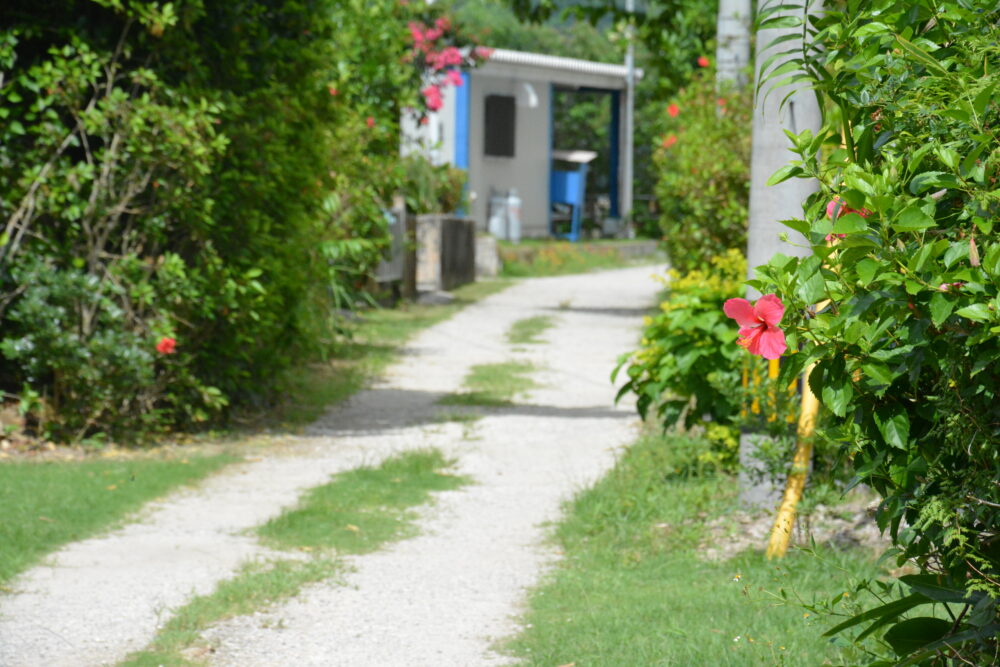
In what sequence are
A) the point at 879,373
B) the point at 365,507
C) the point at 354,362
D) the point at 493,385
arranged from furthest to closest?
the point at 354,362 → the point at 493,385 → the point at 365,507 → the point at 879,373

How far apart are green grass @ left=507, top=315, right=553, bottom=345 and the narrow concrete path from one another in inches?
138

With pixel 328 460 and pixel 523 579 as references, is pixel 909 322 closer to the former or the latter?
pixel 523 579

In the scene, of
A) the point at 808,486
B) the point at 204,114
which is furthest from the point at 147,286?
the point at 808,486

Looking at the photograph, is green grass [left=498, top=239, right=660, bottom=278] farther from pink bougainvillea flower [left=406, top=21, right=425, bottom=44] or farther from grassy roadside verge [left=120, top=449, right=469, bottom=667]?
grassy roadside verge [left=120, top=449, right=469, bottom=667]

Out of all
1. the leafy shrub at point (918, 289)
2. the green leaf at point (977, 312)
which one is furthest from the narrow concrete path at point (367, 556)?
the green leaf at point (977, 312)

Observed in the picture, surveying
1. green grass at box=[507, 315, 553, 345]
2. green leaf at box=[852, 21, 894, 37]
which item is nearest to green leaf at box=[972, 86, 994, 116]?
green leaf at box=[852, 21, 894, 37]

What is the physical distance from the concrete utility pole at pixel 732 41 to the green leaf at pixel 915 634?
822 cm

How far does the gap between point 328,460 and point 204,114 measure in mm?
2164

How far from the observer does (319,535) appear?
628cm

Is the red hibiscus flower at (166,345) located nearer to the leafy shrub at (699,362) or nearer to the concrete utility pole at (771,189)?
the leafy shrub at (699,362)

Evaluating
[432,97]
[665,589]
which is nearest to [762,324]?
[665,589]

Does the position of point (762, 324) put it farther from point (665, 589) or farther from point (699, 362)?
point (699, 362)

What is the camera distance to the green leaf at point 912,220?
8.24ft

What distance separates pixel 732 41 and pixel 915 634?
8713 mm
